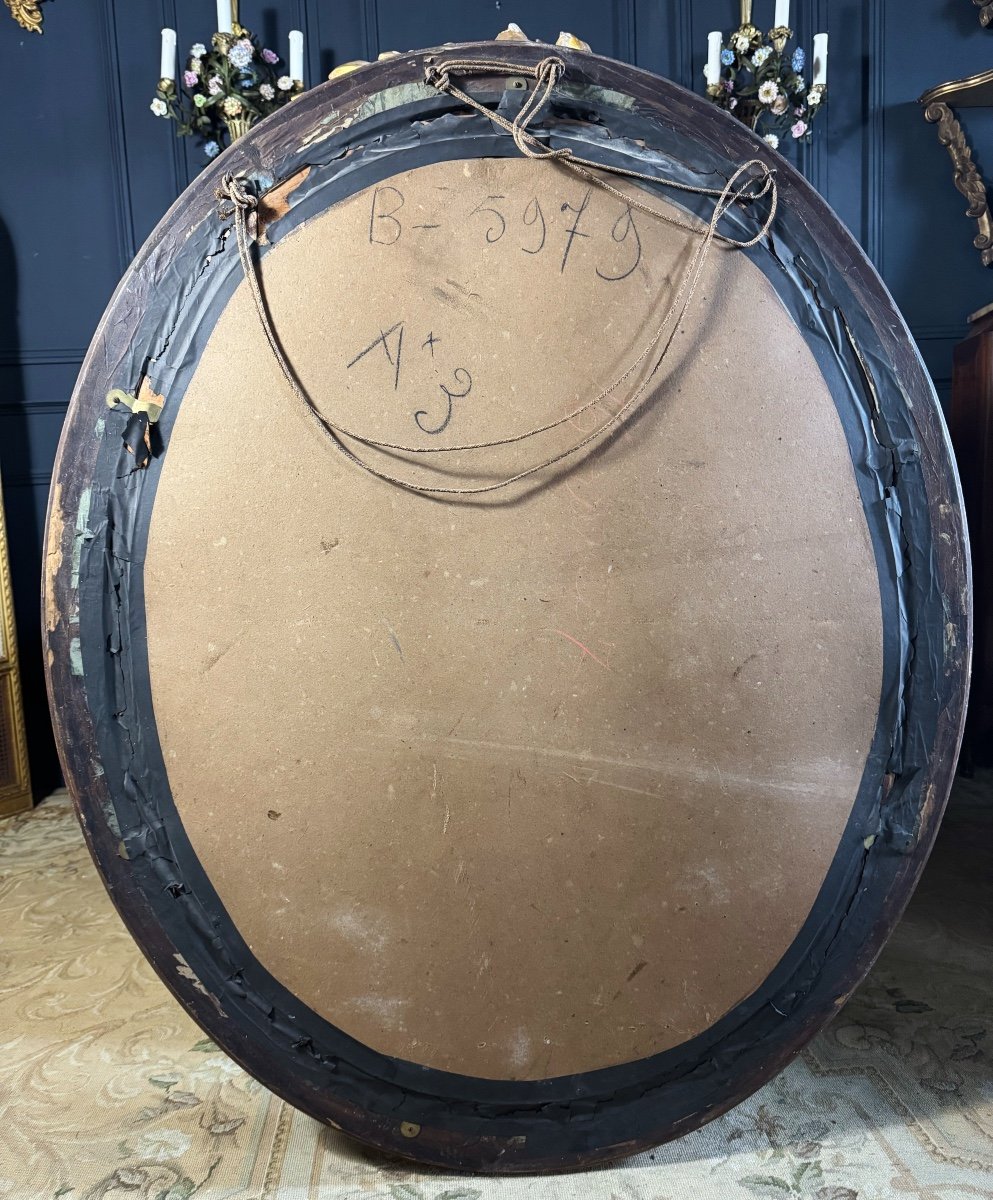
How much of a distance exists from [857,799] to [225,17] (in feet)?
7.55

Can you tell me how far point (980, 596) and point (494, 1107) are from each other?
5.73 feet

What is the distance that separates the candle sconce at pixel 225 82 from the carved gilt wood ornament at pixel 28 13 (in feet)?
1.10

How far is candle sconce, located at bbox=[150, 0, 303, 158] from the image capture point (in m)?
2.22

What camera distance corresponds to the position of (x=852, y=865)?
0.89 meters

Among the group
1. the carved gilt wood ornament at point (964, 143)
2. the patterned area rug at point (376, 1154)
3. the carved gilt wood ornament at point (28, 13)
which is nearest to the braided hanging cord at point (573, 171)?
the patterned area rug at point (376, 1154)

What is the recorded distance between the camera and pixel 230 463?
85 cm

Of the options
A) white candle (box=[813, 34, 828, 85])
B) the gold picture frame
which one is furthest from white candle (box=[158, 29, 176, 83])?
white candle (box=[813, 34, 828, 85])

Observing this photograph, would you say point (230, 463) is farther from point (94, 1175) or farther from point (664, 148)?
point (94, 1175)

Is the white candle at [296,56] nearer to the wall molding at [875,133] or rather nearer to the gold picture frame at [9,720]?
the gold picture frame at [9,720]

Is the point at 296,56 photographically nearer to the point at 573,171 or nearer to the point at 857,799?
Result: the point at 573,171

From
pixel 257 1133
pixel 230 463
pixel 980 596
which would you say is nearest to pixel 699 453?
pixel 230 463

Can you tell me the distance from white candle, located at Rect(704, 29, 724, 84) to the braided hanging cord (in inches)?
65.7

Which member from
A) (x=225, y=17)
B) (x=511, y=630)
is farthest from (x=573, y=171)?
(x=225, y=17)

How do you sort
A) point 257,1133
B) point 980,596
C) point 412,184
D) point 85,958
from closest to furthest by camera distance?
point 412,184
point 257,1133
point 85,958
point 980,596
